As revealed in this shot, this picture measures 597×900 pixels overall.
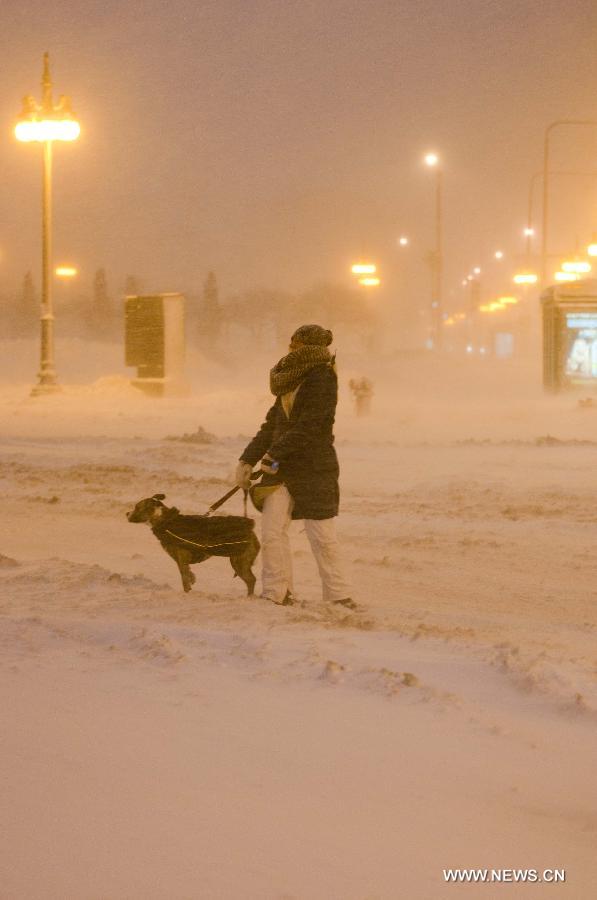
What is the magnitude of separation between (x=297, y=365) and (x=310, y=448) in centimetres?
47

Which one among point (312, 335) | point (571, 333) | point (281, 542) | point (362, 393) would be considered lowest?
point (281, 542)

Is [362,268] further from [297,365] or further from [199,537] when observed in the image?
[297,365]

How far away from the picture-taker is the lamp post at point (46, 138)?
82.8 ft

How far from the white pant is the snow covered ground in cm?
25

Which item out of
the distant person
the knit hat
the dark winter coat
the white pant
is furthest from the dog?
the distant person

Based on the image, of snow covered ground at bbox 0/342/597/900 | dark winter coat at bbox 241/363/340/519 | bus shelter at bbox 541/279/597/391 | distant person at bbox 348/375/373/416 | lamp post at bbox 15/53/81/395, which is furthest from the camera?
bus shelter at bbox 541/279/597/391

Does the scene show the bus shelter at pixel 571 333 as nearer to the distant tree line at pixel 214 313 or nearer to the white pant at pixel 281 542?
the white pant at pixel 281 542

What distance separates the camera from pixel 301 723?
4.26 m

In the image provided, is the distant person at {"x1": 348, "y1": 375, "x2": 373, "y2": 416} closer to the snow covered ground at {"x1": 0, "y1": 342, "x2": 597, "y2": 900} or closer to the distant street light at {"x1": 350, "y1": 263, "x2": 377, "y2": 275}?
the snow covered ground at {"x1": 0, "y1": 342, "x2": 597, "y2": 900}

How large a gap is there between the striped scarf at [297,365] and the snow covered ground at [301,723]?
48.4 inches

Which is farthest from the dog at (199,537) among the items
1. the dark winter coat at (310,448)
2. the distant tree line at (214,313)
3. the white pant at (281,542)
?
the distant tree line at (214,313)

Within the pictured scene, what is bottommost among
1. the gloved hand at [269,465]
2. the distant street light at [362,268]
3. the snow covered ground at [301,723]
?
the snow covered ground at [301,723]

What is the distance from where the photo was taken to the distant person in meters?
24.3

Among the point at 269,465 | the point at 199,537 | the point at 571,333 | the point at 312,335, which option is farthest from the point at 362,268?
the point at 269,465
